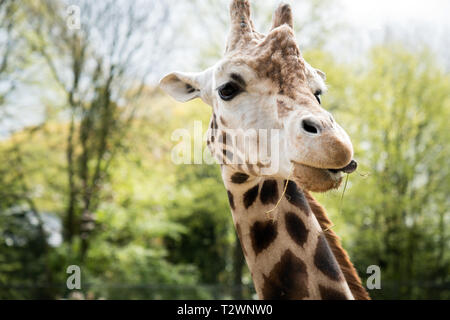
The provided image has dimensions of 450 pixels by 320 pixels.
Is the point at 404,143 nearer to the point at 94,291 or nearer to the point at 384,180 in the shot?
the point at 384,180

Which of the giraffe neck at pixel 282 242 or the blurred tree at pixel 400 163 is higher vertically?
the blurred tree at pixel 400 163

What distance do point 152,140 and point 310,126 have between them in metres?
10.3

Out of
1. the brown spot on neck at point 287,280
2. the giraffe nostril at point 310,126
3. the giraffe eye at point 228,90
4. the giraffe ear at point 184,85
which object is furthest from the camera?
the giraffe ear at point 184,85

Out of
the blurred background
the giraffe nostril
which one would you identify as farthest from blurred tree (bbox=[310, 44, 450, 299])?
the giraffe nostril

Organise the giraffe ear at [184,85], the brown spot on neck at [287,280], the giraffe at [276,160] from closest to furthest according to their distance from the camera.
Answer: the giraffe at [276,160] < the brown spot on neck at [287,280] < the giraffe ear at [184,85]

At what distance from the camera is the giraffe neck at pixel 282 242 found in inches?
77.5

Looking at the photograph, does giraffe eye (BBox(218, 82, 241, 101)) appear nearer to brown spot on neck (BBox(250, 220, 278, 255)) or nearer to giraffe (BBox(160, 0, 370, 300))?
giraffe (BBox(160, 0, 370, 300))

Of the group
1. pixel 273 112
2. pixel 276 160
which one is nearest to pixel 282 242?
pixel 276 160

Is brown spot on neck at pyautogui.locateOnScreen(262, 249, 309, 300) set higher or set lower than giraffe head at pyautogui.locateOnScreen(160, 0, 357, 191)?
lower

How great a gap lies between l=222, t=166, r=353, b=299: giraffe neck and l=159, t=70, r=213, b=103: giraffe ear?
2.04 ft

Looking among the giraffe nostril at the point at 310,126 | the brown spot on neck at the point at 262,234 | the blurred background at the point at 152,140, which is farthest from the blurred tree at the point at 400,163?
the giraffe nostril at the point at 310,126

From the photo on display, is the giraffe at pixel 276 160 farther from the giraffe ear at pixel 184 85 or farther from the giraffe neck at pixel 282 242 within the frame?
the giraffe ear at pixel 184 85

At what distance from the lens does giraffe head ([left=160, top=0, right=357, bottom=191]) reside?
1.63m

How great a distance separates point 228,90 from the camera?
213cm
